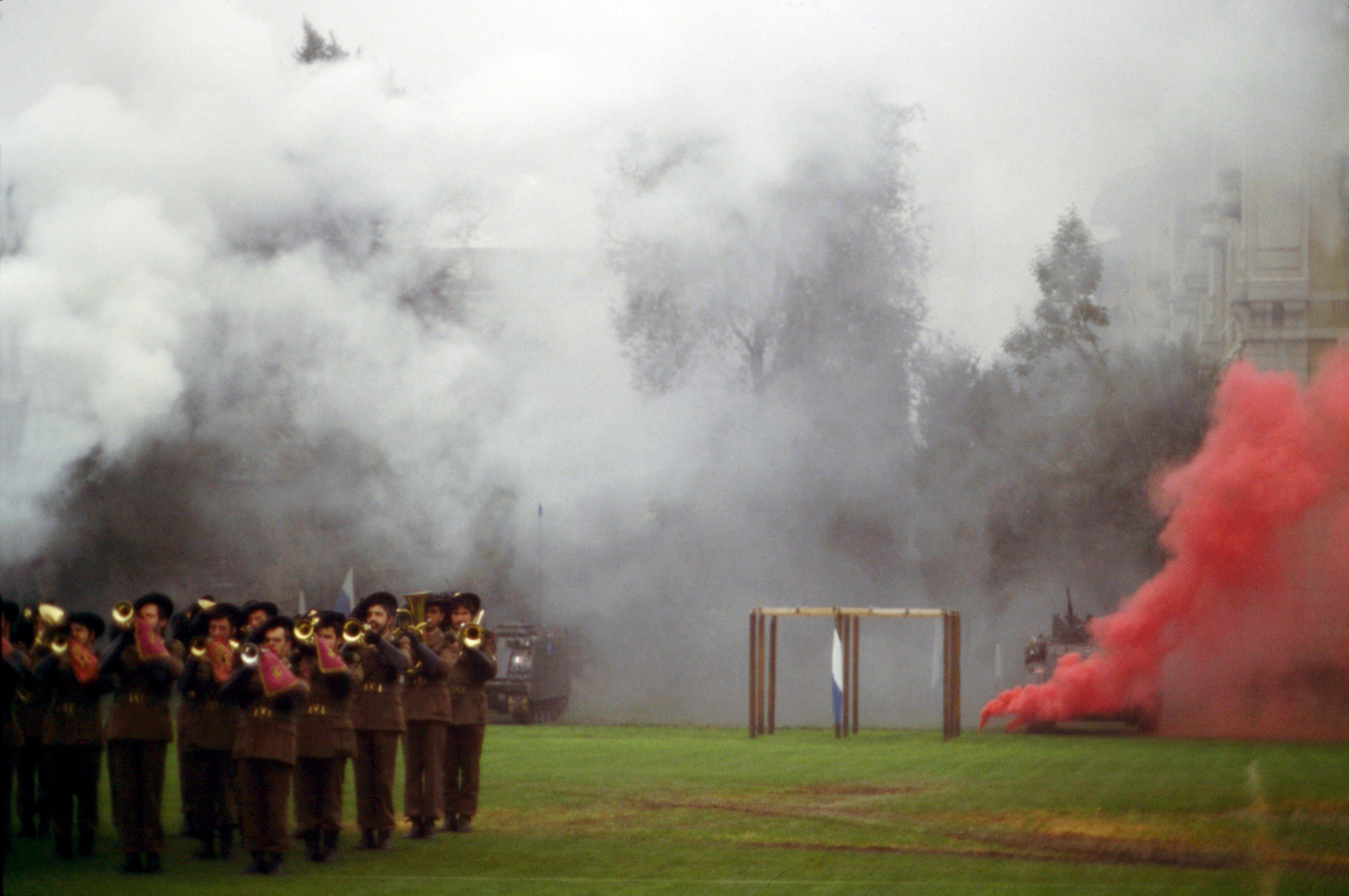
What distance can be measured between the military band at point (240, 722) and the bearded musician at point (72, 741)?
13 millimetres

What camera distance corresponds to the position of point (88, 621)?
1303cm

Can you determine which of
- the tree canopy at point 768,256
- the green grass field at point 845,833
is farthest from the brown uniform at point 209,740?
the tree canopy at point 768,256

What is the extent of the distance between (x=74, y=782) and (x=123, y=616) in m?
1.98

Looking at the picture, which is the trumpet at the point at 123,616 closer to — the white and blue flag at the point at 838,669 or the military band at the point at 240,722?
the military band at the point at 240,722

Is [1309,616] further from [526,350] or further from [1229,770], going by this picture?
[526,350]

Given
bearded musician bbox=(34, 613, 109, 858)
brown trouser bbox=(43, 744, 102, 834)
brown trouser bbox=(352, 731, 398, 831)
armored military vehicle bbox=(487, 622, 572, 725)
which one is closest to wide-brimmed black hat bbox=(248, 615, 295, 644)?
bearded musician bbox=(34, 613, 109, 858)

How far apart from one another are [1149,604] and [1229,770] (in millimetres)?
9325

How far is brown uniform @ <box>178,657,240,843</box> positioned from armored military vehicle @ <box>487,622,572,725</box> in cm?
1849

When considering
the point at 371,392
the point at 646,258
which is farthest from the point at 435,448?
the point at 646,258

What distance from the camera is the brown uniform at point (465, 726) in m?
15.2

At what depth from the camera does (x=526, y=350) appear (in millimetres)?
37375

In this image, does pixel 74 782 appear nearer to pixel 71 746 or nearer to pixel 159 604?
pixel 71 746

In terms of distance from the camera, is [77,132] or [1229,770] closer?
[1229,770]

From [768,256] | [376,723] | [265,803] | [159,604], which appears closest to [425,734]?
[376,723]
